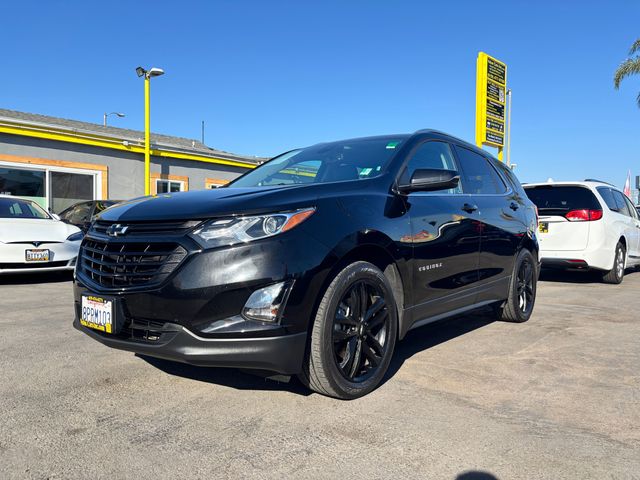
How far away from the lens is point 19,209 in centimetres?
823

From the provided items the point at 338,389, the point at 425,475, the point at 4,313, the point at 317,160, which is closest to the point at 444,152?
the point at 317,160

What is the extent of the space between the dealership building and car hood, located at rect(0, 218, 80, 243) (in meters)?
7.24

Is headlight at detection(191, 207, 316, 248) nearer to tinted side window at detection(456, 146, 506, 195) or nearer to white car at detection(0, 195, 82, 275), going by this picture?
tinted side window at detection(456, 146, 506, 195)

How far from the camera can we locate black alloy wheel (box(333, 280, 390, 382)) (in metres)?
2.89

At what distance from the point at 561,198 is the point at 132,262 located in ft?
23.7

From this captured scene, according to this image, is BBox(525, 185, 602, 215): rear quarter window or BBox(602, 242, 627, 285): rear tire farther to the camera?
BBox(602, 242, 627, 285): rear tire

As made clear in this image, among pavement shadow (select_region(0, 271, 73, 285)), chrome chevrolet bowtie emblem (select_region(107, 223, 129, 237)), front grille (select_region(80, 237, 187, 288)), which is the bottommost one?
pavement shadow (select_region(0, 271, 73, 285))

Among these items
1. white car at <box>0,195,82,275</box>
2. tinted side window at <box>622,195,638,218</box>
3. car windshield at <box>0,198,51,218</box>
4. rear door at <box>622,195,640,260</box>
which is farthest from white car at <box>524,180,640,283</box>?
car windshield at <box>0,198,51,218</box>

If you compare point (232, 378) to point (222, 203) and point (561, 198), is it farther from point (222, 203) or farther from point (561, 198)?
point (561, 198)

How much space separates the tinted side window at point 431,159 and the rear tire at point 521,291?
1359 mm

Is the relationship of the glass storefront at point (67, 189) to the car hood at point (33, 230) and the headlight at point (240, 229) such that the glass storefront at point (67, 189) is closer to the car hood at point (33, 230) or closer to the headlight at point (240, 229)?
the car hood at point (33, 230)

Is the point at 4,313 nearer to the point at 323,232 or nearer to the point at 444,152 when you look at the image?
the point at 323,232

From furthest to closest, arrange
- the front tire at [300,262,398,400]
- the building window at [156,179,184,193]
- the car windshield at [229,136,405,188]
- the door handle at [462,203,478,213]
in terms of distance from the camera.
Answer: the building window at [156,179,184,193] < the door handle at [462,203,478,213] < the car windshield at [229,136,405,188] < the front tire at [300,262,398,400]

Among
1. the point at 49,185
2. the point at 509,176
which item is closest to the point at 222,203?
the point at 509,176
